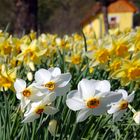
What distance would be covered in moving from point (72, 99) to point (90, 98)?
0.17 feet

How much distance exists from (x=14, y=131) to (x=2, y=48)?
0.63 meters

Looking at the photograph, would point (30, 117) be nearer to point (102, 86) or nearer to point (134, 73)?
point (102, 86)

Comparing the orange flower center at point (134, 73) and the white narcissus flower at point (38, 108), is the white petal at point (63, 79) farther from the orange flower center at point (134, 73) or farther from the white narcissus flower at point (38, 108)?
the orange flower center at point (134, 73)

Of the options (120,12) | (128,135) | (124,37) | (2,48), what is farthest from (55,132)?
(120,12)

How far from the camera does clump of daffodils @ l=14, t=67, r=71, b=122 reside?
1.48 metres

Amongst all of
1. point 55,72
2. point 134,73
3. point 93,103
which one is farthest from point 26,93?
point 134,73

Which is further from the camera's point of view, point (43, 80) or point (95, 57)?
point (95, 57)

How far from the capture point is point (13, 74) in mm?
1760

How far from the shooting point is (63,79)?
1.51 meters

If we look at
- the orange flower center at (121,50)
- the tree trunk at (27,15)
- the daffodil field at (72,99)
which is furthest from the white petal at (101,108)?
the tree trunk at (27,15)

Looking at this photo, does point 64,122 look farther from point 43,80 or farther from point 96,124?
point 43,80

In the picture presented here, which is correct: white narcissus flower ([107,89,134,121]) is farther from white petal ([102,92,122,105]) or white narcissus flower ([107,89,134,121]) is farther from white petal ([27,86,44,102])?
white petal ([27,86,44,102])

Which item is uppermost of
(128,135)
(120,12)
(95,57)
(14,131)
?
(95,57)

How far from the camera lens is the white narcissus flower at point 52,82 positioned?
4.87ft
